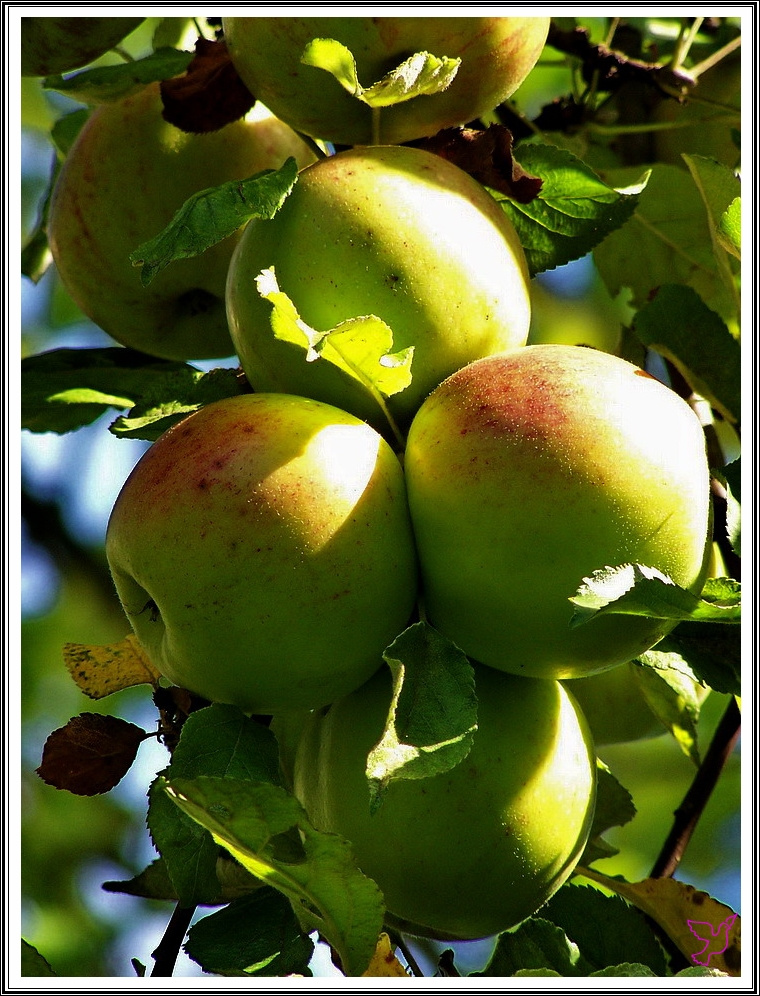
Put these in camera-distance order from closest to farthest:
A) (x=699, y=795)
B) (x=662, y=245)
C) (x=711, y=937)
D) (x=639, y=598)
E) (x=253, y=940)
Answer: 1. (x=639, y=598)
2. (x=253, y=940)
3. (x=711, y=937)
4. (x=699, y=795)
5. (x=662, y=245)

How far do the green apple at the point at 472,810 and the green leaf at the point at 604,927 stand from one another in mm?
147

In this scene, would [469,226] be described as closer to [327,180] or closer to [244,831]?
[327,180]

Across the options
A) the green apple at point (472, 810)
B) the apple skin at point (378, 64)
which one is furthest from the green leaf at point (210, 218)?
the green apple at point (472, 810)

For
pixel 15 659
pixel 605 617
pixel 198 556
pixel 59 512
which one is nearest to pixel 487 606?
pixel 605 617

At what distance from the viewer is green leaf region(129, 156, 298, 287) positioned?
0.96 m

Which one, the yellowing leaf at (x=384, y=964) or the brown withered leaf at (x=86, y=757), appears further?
the brown withered leaf at (x=86, y=757)

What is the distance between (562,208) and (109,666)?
2.16 feet

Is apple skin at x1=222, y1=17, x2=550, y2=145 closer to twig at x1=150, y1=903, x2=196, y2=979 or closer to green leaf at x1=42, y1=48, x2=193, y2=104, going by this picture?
green leaf at x1=42, y1=48, x2=193, y2=104

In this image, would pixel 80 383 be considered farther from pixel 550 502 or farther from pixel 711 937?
pixel 711 937

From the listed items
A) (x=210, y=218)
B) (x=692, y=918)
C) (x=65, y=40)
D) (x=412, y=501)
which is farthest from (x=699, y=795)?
(x=65, y=40)

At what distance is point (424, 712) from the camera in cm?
87

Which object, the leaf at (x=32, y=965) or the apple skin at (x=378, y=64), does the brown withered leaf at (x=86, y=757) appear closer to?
the leaf at (x=32, y=965)

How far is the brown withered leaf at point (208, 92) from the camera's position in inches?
49.2

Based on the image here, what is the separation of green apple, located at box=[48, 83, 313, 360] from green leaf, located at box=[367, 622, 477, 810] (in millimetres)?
611
